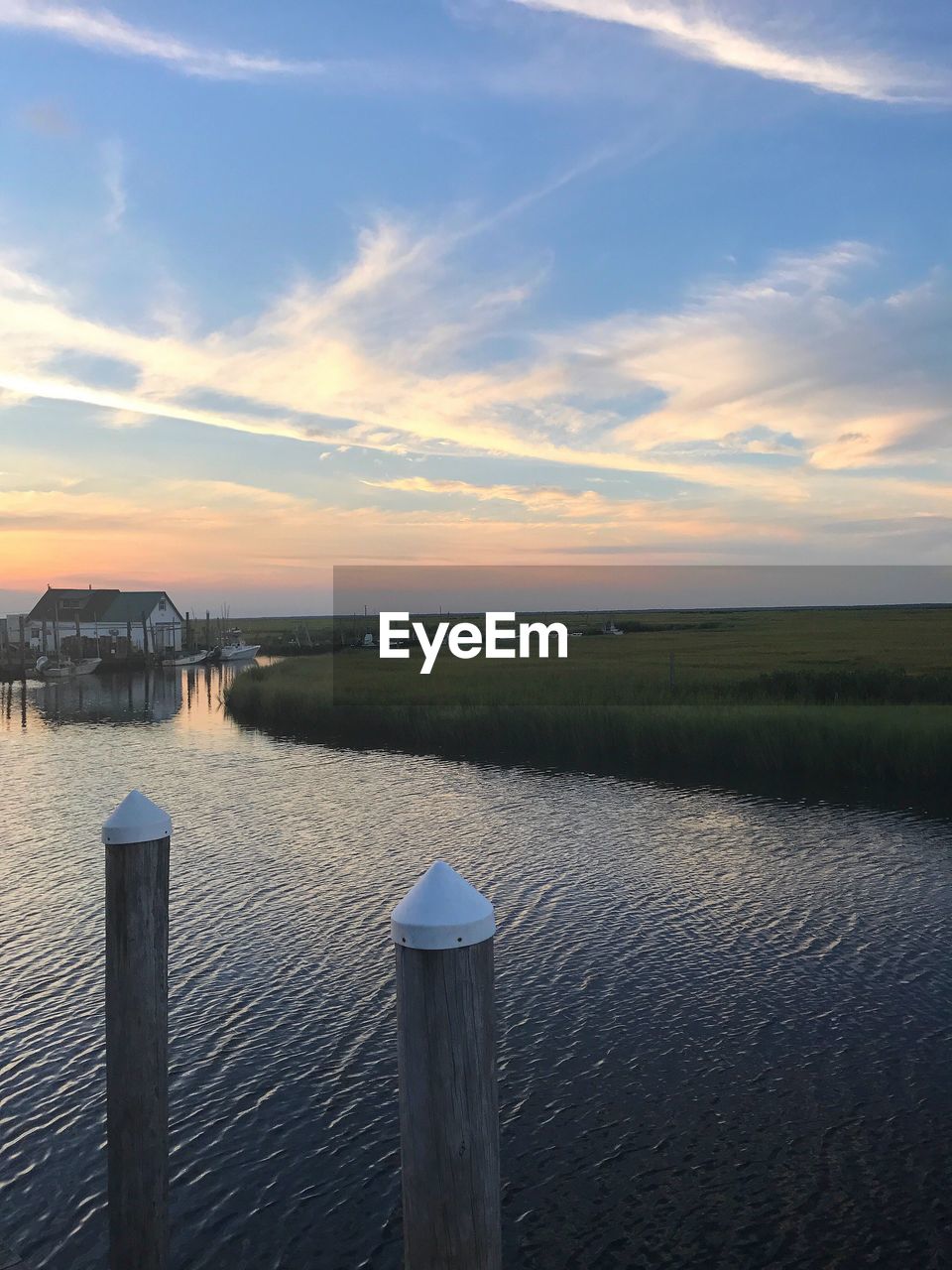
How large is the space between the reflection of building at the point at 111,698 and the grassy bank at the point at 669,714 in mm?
5515

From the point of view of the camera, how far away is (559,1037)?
11.8 meters

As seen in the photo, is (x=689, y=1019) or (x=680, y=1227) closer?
(x=680, y=1227)

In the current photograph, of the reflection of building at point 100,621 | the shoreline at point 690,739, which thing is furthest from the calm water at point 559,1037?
the reflection of building at point 100,621

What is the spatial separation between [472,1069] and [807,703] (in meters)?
36.2

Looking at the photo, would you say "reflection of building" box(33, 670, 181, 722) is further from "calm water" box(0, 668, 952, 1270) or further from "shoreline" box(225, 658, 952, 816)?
"calm water" box(0, 668, 952, 1270)

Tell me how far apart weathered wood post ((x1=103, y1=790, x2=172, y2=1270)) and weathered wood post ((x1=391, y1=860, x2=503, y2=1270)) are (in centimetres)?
300

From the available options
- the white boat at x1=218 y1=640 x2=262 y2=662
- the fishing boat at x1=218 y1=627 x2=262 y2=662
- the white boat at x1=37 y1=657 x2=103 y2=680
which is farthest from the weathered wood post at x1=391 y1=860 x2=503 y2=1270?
the white boat at x1=218 y1=640 x2=262 y2=662

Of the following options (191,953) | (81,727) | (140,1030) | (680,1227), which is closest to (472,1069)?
(140,1030)

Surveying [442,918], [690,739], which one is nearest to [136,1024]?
[442,918]

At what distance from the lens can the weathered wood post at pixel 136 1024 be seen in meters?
6.09

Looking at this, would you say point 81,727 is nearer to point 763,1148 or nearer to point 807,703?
point 807,703

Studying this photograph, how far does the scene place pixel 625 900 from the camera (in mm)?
17234

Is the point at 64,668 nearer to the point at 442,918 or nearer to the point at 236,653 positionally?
the point at 236,653

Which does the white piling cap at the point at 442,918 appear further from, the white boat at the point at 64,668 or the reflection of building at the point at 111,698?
the white boat at the point at 64,668
